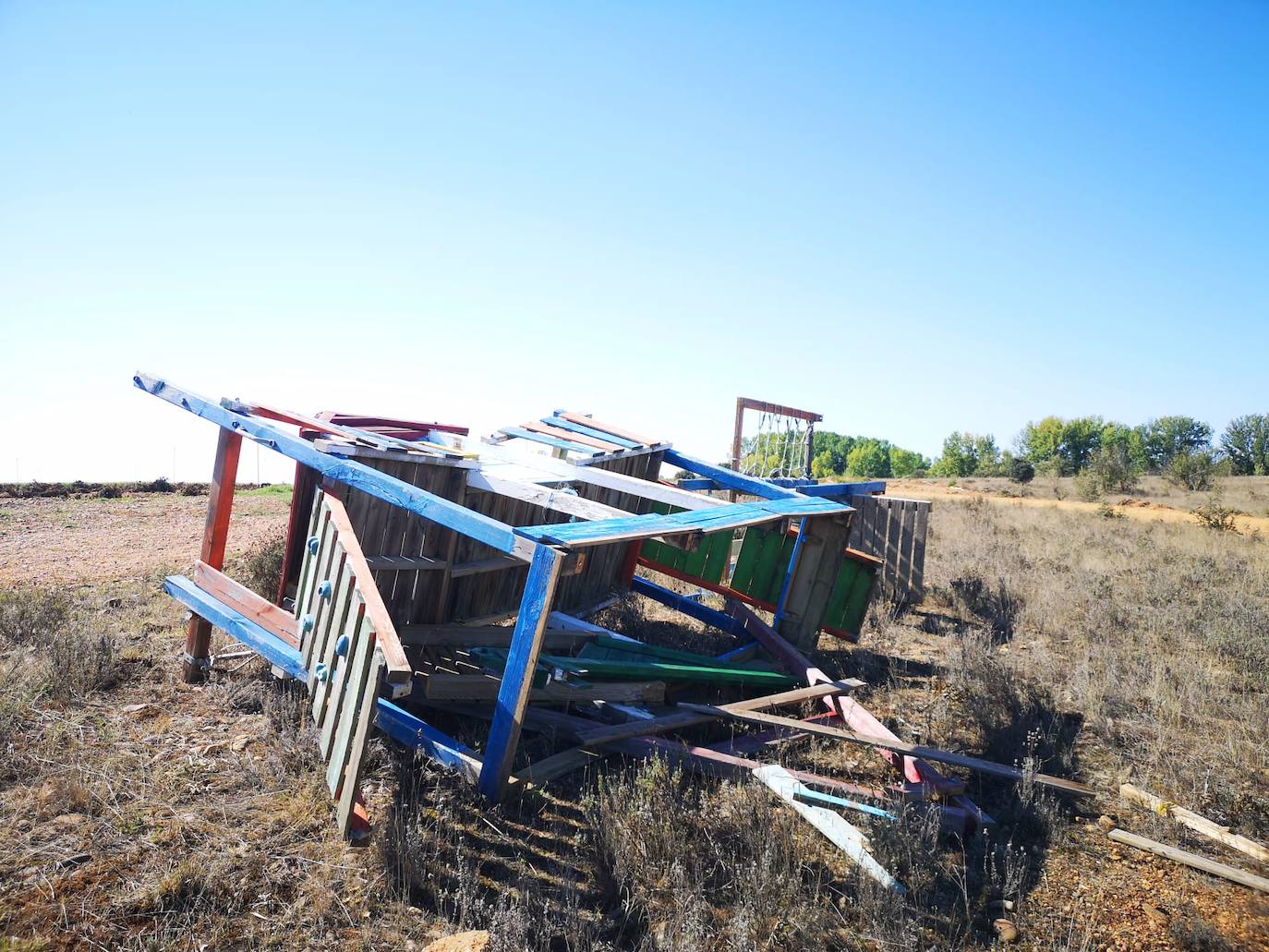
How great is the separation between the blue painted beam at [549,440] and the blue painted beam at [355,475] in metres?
2.70

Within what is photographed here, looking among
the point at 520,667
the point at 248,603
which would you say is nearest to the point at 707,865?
the point at 520,667

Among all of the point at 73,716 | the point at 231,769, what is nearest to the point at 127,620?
the point at 73,716

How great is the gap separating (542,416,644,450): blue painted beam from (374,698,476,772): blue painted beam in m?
4.03

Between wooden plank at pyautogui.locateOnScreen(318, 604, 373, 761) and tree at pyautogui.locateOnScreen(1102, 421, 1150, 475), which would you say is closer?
wooden plank at pyautogui.locateOnScreen(318, 604, 373, 761)

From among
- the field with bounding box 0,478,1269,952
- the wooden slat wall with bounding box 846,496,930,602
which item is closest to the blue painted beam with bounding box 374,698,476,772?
the field with bounding box 0,478,1269,952

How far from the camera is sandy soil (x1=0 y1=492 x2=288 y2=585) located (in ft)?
28.2

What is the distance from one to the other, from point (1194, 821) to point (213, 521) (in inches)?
275

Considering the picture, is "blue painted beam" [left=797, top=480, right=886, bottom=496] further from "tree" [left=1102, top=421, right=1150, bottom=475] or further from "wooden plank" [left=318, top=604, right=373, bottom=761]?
"tree" [left=1102, top=421, right=1150, bottom=475]

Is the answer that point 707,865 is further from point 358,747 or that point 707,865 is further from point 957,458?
point 957,458

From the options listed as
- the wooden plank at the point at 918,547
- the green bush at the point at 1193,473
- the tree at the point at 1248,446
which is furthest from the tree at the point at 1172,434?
the wooden plank at the point at 918,547

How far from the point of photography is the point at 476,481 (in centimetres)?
594

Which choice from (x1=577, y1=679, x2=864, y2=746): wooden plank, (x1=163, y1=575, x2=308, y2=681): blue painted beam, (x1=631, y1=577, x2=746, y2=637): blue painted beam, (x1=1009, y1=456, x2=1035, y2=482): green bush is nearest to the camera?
(x1=163, y1=575, x2=308, y2=681): blue painted beam

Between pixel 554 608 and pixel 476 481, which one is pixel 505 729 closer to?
pixel 476 481

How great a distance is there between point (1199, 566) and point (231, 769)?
13480 mm
